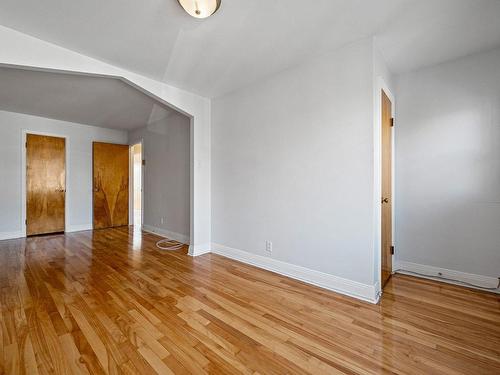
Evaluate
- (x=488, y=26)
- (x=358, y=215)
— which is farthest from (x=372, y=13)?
(x=358, y=215)

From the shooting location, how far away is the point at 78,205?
17.1 ft

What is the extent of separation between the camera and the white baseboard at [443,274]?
7.61ft

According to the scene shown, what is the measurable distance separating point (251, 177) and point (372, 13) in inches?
80.1

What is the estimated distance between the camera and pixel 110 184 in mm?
5625

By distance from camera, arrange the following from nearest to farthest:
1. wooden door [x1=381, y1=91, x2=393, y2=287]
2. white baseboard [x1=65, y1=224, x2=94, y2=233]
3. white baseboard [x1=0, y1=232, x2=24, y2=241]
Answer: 1. wooden door [x1=381, y1=91, x2=393, y2=287]
2. white baseboard [x1=0, y1=232, x2=24, y2=241]
3. white baseboard [x1=65, y1=224, x2=94, y2=233]

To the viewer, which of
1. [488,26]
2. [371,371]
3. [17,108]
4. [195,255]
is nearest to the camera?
[371,371]

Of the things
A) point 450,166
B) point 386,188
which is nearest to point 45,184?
point 386,188

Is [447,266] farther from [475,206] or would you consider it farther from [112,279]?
[112,279]

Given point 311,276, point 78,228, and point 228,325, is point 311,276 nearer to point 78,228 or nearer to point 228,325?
point 228,325

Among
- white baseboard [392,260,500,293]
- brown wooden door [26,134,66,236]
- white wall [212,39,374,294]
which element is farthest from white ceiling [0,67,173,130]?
white baseboard [392,260,500,293]

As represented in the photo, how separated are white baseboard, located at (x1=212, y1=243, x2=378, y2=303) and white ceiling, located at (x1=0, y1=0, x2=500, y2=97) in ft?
7.61

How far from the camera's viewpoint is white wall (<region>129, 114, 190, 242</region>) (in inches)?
165

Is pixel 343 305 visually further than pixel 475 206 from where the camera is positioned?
No

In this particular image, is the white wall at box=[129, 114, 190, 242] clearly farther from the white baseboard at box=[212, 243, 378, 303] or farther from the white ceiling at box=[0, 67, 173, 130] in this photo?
the white baseboard at box=[212, 243, 378, 303]
